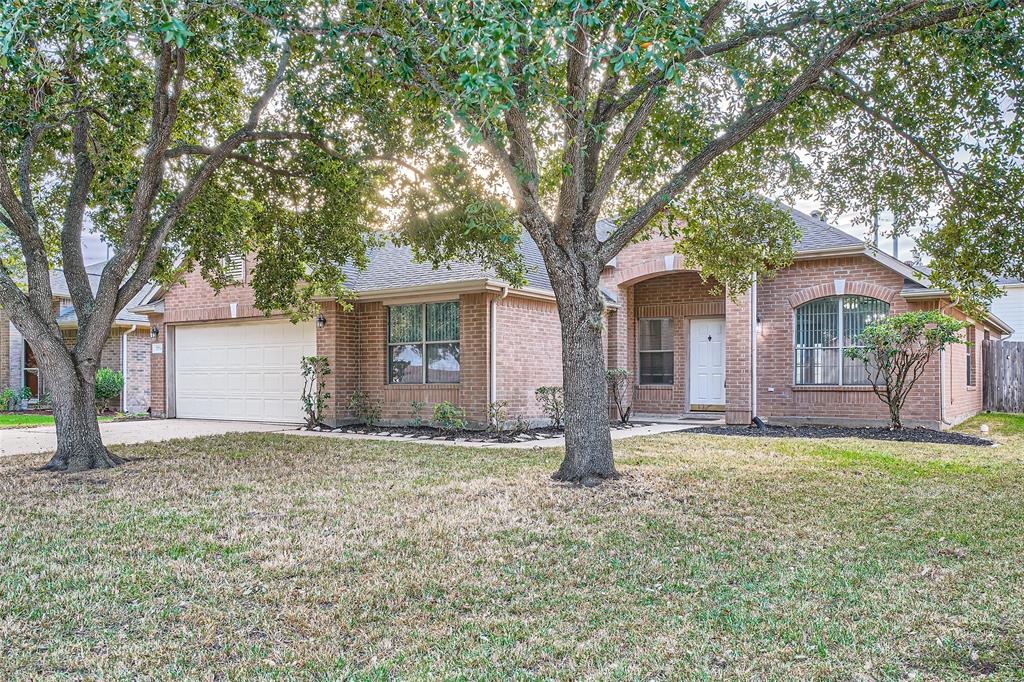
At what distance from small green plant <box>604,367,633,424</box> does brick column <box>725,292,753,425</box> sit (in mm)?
1939

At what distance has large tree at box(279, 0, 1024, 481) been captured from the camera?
16.6ft

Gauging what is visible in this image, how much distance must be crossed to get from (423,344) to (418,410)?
1248 mm

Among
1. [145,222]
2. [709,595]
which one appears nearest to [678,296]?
[145,222]

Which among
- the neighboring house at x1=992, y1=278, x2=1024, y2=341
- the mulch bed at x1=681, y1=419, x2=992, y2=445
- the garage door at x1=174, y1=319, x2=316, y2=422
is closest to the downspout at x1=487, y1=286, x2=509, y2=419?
the mulch bed at x1=681, y1=419, x2=992, y2=445

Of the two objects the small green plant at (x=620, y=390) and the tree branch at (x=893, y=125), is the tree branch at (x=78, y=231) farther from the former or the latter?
the tree branch at (x=893, y=125)

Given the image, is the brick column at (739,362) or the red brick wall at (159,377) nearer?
the brick column at (739,362)

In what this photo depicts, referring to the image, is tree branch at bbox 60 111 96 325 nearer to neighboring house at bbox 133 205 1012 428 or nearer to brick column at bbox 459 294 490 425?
neighboring house at bbox 133 205 1012 428

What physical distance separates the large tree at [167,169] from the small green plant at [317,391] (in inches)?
82.6

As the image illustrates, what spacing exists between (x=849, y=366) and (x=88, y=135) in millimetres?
12537

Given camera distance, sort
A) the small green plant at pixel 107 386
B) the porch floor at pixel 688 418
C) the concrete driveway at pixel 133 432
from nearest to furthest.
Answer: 1. the concrete driveway at pixel 133 432
2. the porch floor at pixel 688 418
3. the small green plant at pixel 107 386

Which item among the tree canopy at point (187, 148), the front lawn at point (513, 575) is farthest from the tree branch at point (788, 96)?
the tree canopy at point (187, 148)

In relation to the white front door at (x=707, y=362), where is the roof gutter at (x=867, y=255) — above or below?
above

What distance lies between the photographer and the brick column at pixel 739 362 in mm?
13031

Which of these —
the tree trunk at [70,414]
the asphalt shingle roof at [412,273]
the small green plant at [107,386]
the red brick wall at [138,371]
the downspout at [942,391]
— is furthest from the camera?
the red brick wall at [138,371]
